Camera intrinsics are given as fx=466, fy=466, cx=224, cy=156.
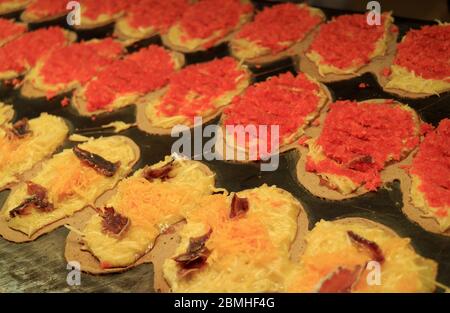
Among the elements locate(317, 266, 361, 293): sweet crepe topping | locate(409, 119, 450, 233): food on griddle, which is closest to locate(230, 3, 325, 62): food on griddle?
locate(409, 119, 450, 233): food on griddle

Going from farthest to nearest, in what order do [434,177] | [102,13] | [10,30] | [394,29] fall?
1. [10,30]
2. [102,13]
3. [394,29]
4. [434,177]

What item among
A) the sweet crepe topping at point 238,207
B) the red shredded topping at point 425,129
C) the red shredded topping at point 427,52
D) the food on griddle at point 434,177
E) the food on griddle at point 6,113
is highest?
the red shredded topping at point 427,52

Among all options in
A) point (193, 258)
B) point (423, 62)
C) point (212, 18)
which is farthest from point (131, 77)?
point (423, 62)

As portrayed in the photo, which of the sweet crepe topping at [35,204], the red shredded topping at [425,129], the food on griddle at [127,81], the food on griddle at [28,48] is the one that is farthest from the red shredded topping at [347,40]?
the food on griddle at [28,48]

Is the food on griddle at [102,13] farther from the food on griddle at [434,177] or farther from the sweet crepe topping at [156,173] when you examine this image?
the food on griddle at [434,177]

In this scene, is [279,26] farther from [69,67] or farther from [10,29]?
[10,29]

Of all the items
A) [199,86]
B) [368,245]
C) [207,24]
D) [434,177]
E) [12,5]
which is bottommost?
[368,245]
